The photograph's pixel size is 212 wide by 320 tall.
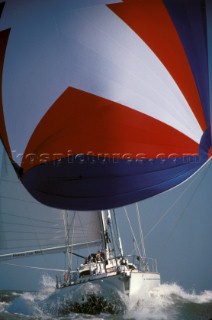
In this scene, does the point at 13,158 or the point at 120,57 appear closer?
the point at 120,57

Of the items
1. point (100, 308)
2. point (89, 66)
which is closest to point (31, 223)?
point (100, 308)

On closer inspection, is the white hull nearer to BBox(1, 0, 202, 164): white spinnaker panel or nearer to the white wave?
the white wave

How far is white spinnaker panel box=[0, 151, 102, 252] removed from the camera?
49.4 feet

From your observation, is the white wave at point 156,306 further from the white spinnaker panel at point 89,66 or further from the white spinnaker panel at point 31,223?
the white spinnaker panel at point 89,66

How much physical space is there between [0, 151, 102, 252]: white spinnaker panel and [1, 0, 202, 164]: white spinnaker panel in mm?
7414

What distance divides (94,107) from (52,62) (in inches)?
34.8

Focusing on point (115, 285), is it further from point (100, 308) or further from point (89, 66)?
point (89, 66)

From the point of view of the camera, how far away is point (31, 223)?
15.3 metres

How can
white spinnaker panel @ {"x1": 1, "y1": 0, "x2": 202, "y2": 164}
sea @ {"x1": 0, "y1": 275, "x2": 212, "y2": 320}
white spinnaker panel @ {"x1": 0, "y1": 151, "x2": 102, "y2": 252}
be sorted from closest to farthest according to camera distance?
white spinnaker panel @ {"x1": 1, "y1": 0, "x2": 202, "y2": 164} → sea @ {"x1": 0, "y1": 275, "x2": 212, "y2": 320} → white spinnaker panel @ {"x1": 0, "y1": 151, "x2": 102, "y2": 252}

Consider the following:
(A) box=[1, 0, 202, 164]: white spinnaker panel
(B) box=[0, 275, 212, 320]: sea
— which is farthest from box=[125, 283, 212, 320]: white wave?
(A) box=[1, 0, 202, 164]: white spinnaker panel

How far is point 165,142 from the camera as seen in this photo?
23.1ft

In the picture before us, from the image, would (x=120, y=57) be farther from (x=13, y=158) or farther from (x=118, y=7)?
(x=13, y=158)

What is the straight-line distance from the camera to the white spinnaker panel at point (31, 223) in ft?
49.4

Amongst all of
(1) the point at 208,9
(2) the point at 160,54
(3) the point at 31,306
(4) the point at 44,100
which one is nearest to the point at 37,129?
(4) the point at 44,100
